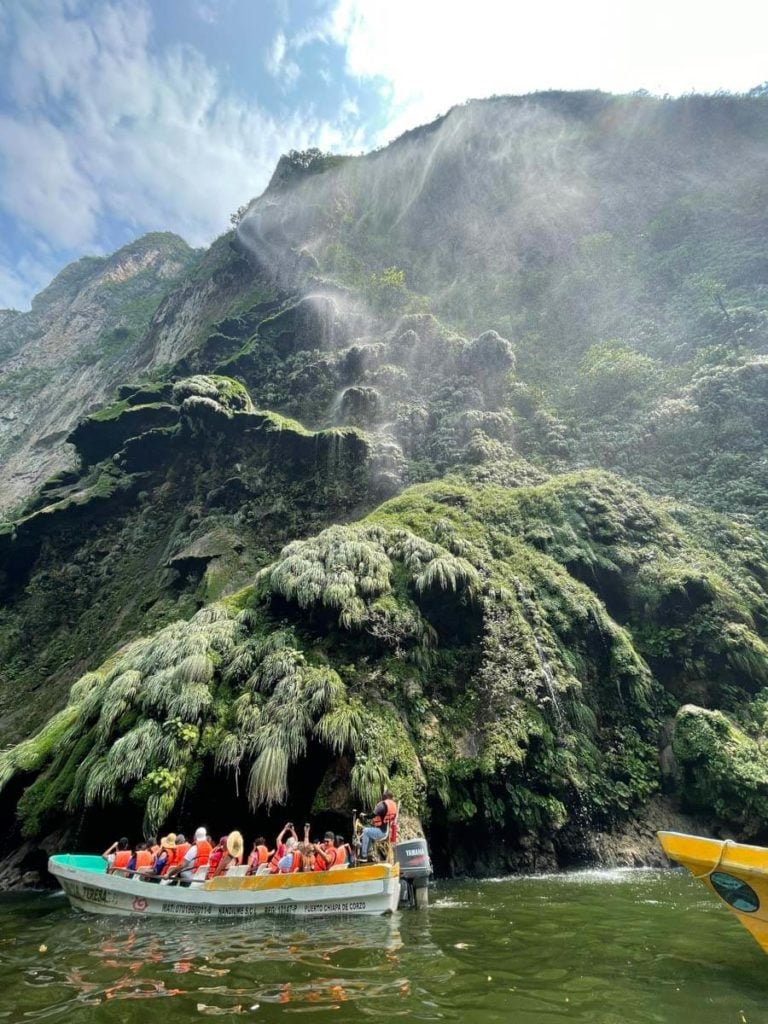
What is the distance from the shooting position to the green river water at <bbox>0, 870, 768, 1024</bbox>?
545cm

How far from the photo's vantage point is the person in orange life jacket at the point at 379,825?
11234 mm

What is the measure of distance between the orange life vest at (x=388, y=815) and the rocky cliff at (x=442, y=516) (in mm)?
1063

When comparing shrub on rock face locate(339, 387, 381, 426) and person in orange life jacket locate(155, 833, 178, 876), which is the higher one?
shrub on rock face locate(339, 387, 381, 426)

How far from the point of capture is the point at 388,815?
11.5 m

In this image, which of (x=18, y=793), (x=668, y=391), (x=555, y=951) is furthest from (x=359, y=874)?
(x=668, y=391)

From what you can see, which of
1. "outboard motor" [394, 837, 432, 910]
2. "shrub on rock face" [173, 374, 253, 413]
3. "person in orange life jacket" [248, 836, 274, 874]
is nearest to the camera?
"outboard motor" [394, 837, 432, 910]

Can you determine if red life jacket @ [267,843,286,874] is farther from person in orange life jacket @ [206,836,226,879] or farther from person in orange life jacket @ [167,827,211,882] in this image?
person in orange life jacket @ [167,827,211,882]

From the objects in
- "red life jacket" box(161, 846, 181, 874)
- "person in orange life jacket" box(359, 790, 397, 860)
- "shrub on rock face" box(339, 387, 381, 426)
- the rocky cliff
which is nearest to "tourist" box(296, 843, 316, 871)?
"person in orange life jacket" box(359, 790, 397, 860)

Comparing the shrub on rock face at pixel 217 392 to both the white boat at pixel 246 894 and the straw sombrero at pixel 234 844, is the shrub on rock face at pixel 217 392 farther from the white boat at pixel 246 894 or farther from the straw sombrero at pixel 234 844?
the white boat at pixel 246 894

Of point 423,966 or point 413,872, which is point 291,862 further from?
point 423,966

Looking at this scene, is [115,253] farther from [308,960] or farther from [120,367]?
[308,960]

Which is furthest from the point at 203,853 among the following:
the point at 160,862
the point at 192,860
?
the point at 160,862

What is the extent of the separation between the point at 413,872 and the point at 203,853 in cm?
444

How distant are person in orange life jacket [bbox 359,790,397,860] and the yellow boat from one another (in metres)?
6.50
